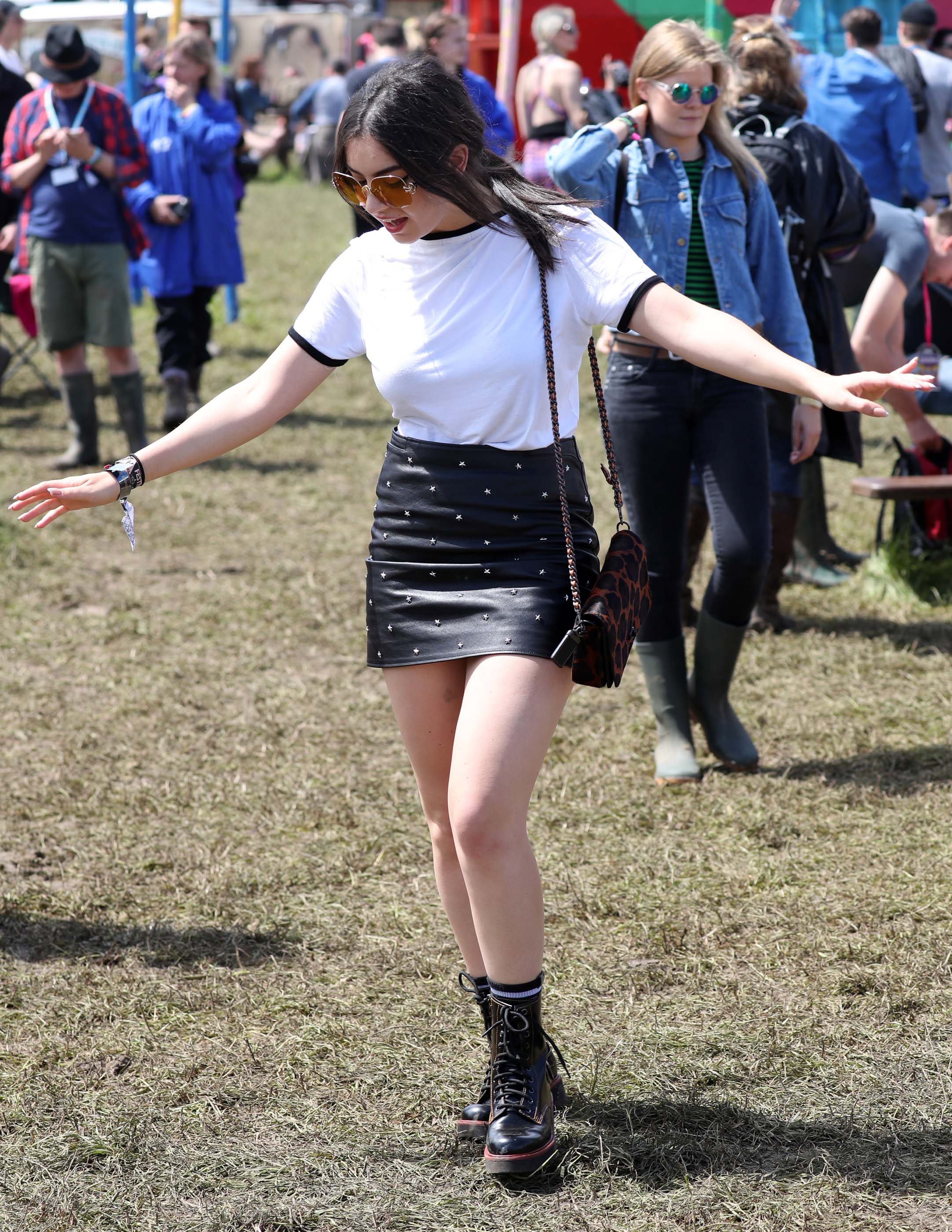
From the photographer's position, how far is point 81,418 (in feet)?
26.0

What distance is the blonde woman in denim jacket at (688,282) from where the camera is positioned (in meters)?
3.88

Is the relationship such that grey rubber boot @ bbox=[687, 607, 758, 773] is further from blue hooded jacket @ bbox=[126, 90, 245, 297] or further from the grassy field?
blue hooded jacket @ bbox=[126, 90, 245, 297]

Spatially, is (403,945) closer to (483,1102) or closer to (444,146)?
(483,1102)

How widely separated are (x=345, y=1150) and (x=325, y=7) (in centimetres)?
3744

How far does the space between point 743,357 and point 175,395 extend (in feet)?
21.9

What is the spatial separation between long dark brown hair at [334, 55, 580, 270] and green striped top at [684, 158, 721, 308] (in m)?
1.59

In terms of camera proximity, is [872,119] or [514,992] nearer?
[514,992]

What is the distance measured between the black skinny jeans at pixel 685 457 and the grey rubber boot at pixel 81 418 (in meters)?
4.57

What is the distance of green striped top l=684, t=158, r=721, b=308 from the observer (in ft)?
13.1

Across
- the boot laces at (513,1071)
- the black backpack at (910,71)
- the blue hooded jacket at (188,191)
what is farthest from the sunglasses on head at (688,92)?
the black backpack at (910,71)

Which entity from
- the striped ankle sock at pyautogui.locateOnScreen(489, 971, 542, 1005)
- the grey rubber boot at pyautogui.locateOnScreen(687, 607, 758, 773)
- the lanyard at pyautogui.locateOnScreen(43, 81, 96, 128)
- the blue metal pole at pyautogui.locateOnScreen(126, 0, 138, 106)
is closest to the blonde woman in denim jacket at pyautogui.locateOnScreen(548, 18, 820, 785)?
the grey rubber boot at pyautogui.locateOnScreen(687, 607, 758, 773)

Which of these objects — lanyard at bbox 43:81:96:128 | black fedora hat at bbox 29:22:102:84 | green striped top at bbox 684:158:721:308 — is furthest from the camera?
lanyard at bbox 43:81:96:128

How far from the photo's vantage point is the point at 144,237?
25.2ft

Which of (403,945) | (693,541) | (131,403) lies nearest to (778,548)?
(693,541)
